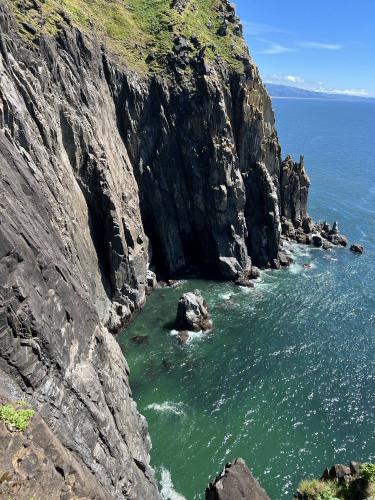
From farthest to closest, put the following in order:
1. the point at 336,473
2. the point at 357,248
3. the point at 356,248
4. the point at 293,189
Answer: the point at 293,189, the point at 356,248, the point at 357,248, the point at 336,473

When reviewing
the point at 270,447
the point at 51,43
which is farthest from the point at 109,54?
the point at 270,447

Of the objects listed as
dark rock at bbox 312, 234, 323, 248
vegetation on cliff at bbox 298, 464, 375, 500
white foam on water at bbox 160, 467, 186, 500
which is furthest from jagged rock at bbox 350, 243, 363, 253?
vegetation on cliff at bbox 298, 464, 375, 500

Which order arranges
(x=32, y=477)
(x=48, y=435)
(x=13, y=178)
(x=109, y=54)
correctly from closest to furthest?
(x=32, y=477), (x=48, y=435), (x=13, y=178), (x=109, y=54)

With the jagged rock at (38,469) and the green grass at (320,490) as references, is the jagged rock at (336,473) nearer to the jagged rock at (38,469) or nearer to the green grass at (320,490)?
the green grass at (320,490)

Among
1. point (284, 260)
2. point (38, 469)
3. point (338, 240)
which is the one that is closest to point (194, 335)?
point (284, 260)

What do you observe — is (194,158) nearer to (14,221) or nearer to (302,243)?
(302,243)

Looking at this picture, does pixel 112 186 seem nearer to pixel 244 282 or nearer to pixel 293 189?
pixel 244 282

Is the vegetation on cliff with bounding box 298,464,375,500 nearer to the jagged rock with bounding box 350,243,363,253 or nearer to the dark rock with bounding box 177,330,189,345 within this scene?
the dark rock with bounding box 177,330,189,345
